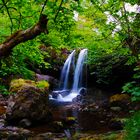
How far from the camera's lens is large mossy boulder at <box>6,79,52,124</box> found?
15.0 metres

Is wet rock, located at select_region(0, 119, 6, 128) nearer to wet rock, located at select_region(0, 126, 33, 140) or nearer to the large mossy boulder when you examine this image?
the large mossy boulder

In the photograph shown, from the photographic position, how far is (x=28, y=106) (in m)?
15.2

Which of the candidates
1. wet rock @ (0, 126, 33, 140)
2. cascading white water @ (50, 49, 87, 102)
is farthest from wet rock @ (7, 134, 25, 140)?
cascading white water @ (50, 49, 87, 102)

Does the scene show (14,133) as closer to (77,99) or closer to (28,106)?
(28,106)

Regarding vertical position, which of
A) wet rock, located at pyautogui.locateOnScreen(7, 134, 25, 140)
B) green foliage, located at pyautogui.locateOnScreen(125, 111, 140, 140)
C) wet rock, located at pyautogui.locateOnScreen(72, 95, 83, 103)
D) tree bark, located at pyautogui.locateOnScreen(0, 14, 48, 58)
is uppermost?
tree bark, located at pyautogui.locateOnScreen(0, 14, 48, 58)

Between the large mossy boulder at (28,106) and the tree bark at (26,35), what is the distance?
1006cm

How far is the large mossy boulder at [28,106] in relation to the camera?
49.2 ft

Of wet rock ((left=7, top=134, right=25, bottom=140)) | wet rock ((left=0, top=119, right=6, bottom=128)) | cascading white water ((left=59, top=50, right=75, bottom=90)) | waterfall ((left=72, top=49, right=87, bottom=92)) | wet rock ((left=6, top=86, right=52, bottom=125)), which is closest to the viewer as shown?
wet rock ((left=7, top=134, right=25, bottom=140))

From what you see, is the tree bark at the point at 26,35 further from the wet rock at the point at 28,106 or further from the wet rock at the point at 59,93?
the wet rock at the point at 59,93

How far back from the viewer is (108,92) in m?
24.4

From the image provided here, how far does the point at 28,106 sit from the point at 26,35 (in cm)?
1073

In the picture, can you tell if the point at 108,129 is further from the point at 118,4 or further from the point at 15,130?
the point at 118,4

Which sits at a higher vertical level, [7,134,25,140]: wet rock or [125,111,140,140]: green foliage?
[125,111,140,140]: green foliage

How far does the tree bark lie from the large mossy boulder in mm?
10065
